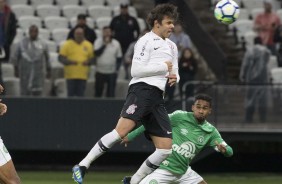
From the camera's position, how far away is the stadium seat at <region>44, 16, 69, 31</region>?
22.0 m

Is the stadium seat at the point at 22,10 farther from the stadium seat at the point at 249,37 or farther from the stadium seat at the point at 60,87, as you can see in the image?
the stadium seat at the point at 249,37

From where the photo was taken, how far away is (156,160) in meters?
12.3

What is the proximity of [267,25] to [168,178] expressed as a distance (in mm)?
8931

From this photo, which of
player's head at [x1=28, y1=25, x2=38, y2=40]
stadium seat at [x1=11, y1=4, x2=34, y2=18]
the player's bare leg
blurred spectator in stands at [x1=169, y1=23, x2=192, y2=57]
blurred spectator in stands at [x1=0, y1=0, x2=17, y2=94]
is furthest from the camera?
stadium seat at [x1=11, y1=4, x2=34, y2=18]

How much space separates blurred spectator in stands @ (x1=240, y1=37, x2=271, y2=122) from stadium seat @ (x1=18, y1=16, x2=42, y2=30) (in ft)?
15.8

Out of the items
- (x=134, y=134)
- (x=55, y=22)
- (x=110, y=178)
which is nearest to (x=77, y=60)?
(x=110, y=178)

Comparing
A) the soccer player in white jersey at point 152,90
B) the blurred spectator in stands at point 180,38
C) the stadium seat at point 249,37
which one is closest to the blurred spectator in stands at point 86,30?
the blurred spectator in stands at point 180,38

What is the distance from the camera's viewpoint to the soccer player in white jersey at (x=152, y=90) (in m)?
12.1

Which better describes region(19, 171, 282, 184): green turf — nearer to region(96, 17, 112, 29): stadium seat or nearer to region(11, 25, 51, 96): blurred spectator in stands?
region(11, 25, 51, 96): blurred spectator in stands

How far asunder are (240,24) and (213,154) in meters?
4.07

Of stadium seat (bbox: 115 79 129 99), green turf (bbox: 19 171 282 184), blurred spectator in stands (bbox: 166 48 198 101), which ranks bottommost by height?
green turf (bbox: 19 171 282 184)

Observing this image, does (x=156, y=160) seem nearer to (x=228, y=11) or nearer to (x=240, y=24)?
(x=228, y=11)

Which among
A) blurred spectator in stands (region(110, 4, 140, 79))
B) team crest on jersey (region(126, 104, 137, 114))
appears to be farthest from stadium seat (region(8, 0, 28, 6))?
team crest on jersey (region(126, 104, 137, 114))

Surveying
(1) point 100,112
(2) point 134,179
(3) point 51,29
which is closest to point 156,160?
(2) point 134,179
